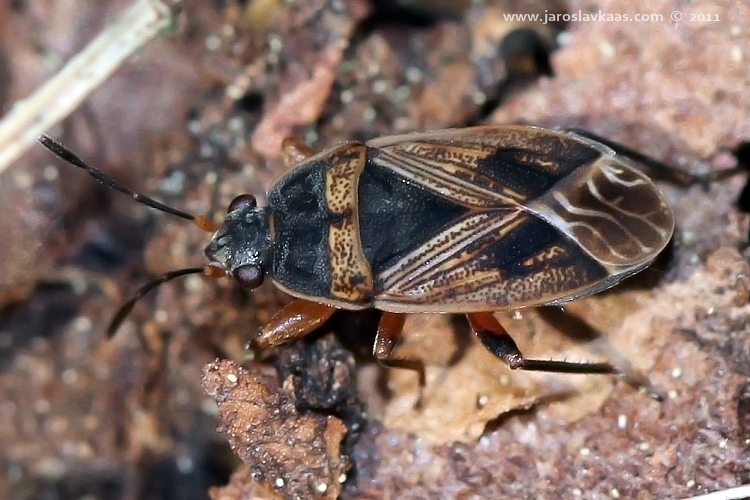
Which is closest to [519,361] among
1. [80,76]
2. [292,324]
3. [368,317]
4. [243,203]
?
[368,317]

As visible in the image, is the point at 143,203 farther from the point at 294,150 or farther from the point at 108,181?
the point at 294,150

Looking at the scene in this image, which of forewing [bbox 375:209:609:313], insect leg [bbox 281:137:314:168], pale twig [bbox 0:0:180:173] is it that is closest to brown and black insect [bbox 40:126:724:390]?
forewing [bbox 375:209:609:313]

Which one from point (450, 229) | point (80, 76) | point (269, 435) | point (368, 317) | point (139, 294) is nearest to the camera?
point (269, 435)

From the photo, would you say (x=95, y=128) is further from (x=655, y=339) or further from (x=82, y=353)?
(x=655, y=339)

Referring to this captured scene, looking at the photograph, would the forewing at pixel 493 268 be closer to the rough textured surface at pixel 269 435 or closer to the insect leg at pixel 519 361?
the insect leg at pixel 519 361

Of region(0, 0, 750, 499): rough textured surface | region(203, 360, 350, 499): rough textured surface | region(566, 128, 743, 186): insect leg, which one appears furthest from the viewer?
region(566, 128, 743, 186): insect leg

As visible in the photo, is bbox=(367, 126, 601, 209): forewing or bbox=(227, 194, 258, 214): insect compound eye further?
bbox=(227, 194, 258, 214): insect compound eye

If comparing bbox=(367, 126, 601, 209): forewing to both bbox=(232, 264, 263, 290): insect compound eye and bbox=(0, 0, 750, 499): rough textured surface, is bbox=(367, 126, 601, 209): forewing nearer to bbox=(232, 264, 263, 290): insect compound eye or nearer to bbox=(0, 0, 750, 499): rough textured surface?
bbox=(0, 0, 750, 499): rough textured surface
